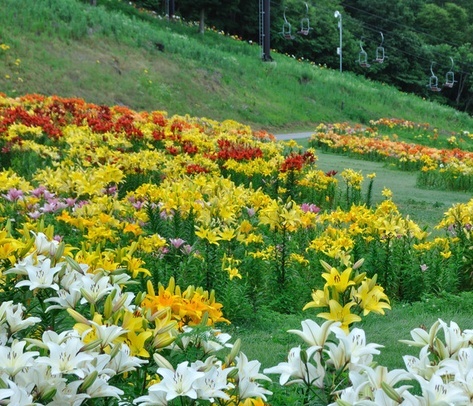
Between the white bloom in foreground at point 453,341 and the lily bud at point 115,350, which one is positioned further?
the white bloom in foreground at point 453,341

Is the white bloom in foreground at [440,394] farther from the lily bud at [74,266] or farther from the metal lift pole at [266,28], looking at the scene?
the metal lift pole at [266,28]

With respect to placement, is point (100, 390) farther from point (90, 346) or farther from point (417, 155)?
point (417, 155)

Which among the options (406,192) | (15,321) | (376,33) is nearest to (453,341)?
(15,321)

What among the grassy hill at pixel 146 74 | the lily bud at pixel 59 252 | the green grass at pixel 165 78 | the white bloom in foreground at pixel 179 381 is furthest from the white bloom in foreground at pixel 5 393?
the grassy hill at pixel 146 74

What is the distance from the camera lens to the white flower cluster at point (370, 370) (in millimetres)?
1777

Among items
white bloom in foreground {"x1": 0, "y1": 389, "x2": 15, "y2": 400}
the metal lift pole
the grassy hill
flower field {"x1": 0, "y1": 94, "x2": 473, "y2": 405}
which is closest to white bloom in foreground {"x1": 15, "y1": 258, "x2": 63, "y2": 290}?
flower field {"x1": 0, "y1": 94, "x2": 473, "y2": 405}

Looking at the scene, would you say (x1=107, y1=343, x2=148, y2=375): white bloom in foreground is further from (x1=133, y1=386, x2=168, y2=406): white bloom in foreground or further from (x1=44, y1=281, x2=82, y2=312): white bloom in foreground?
(x1=44, y1=281, x2=82, y2=312): white bloom in foreground

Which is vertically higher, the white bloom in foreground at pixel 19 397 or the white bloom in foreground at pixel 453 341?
the white bloom in foreground at pixel 453 341

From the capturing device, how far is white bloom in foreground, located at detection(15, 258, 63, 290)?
98.8 inches

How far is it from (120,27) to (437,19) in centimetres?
4832

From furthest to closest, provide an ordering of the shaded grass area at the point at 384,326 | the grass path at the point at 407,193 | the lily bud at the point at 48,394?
the grass path at the point at 407,193 → the shaded grass area at the point at 384,326 → the lily bud at the point at 48,394

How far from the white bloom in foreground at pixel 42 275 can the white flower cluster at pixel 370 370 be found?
0.89 m

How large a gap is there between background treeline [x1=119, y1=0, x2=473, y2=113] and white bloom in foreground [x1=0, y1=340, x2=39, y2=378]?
39.5 m

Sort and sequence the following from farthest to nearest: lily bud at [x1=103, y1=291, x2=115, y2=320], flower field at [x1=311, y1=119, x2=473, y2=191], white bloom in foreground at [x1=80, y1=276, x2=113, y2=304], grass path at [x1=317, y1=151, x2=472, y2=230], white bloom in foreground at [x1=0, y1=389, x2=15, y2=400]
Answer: flower field at [x1=311, y1=119, x2=473, y2=191]
grass path at [x1=317, y1=151, x2=472, y2=230]
white bloom in foreground at [x1=80, y1=276, x2=113, y2=304]
lily bud at [x1=103, y1=291, x2=115, y2=320]
white bloom in foreground at [x1=0, y1=389, x2=15, y2=400]
